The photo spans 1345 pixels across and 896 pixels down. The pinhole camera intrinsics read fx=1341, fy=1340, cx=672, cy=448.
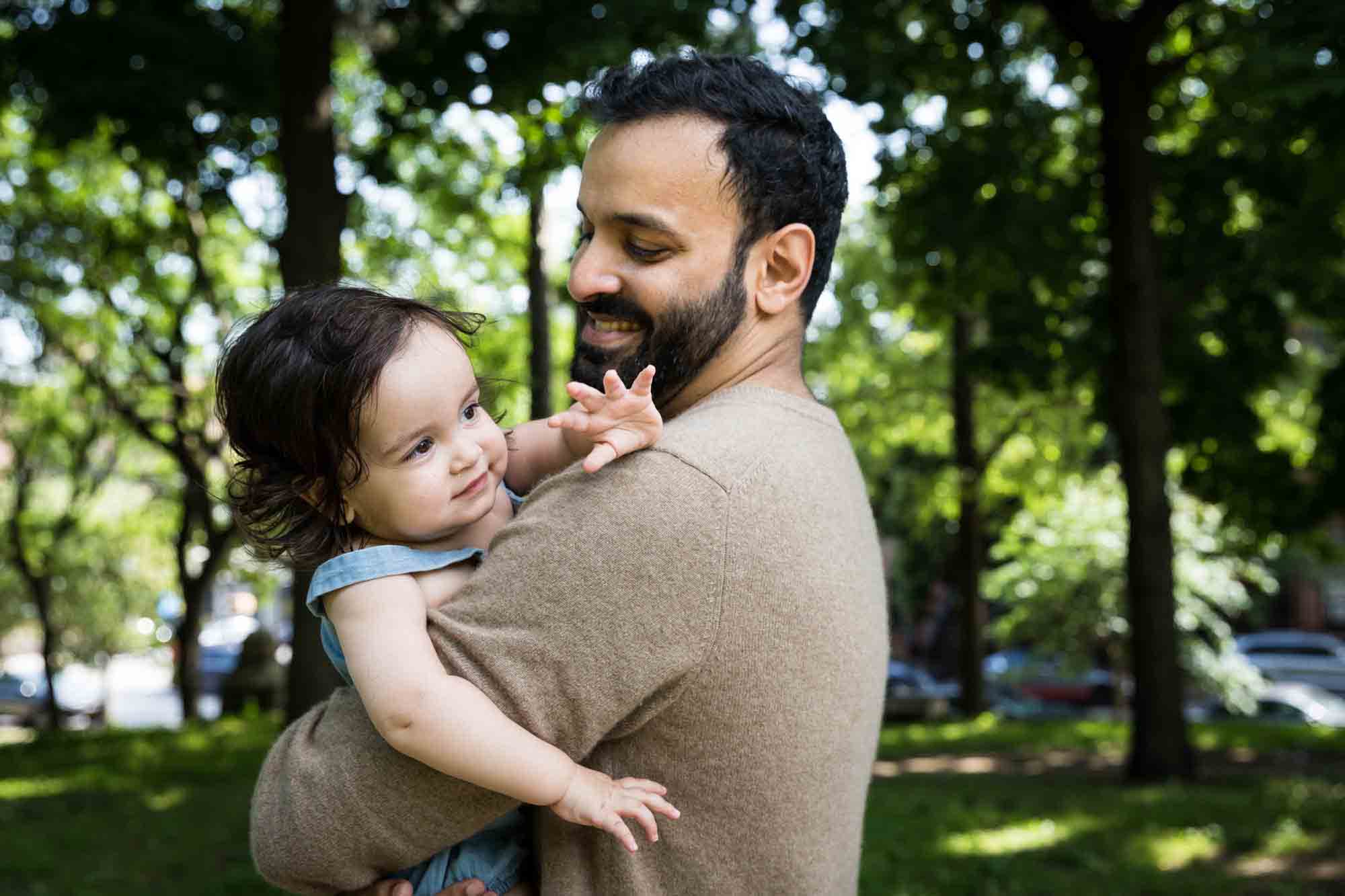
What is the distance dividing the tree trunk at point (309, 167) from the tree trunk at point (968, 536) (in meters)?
11.2

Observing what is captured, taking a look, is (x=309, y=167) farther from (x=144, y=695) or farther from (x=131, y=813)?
(x=144, y=695)

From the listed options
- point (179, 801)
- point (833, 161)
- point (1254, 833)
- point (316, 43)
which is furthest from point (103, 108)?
point (1254, 833)

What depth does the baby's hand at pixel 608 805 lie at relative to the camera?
1722 millimetres

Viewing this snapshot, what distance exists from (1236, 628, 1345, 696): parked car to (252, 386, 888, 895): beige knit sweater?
2962cm

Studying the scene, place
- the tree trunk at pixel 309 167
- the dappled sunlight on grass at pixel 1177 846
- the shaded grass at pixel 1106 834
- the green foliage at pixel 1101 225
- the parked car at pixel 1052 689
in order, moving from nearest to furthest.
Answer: the shaded grass at pixel 1106 834
the dappled sunlight on grass at pixel 1177 846
the tree trunk at pixel 309 167
the green foliage at pixel 1101 225
the parked car at pixel 1052 689

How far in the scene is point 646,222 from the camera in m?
2.03

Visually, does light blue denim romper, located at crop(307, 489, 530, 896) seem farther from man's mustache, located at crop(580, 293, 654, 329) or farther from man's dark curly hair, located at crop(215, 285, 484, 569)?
man's mustache, located at crop(580, 293, 654, 329)

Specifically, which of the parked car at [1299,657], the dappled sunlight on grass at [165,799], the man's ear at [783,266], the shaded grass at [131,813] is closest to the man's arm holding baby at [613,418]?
the man's ear at [783,266]

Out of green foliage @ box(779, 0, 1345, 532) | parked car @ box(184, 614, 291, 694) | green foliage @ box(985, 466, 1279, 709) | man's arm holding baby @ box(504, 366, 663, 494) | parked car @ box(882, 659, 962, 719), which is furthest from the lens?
parked car @ box(184, 614, 291, 694)

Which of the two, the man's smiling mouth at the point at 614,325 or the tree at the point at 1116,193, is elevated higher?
the tree at the point at 1116,193

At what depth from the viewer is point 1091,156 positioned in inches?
495

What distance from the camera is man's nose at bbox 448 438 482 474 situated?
6.41 feet

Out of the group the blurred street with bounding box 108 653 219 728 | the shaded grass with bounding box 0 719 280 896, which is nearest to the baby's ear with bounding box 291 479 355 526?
the shaded grass with bounding box 0 719 280 896

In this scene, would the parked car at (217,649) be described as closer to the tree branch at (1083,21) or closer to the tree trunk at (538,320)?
the tree trunk at (538,320)
